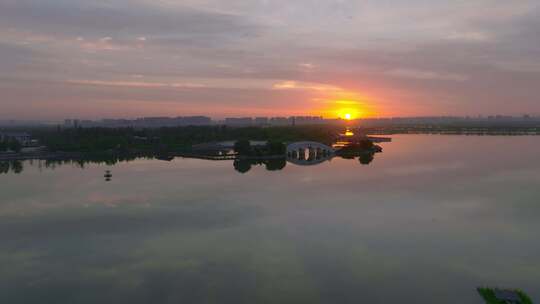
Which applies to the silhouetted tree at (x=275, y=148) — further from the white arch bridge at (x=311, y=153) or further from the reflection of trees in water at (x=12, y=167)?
the reflection of trees in water at (x=12, y=167)

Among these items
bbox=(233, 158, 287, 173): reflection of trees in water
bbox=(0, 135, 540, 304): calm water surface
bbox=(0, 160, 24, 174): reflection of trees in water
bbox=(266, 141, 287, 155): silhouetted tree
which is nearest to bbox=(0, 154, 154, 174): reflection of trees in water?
bbox=(0, 160, 24, 174): reflection of trees in water

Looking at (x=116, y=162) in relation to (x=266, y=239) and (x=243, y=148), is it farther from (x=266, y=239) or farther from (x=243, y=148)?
(x=266, y=239)

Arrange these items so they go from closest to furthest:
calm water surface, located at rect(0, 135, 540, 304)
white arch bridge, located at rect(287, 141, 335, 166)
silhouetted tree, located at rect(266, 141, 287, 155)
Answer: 1. calm water surface, located at rect(0, 135, 540, 304)
2. white arch bridge, located at rect(287, 141, 335, 166)
3. silhouetted tree, located at rect(266, 141, 287, 155)

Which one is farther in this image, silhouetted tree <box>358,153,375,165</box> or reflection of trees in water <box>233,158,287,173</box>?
silhouetted tree <box>358,153,375,165</box>

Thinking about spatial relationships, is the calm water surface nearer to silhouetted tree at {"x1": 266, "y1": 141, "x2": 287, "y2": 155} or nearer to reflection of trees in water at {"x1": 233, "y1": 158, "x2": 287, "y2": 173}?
reflection of trees in water at {"x1": 233, "y1": 158, "x2": 287, "y2": 173}

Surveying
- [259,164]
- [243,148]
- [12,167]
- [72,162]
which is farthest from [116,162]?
[259,164]

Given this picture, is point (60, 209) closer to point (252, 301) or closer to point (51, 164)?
point (252, 301)
